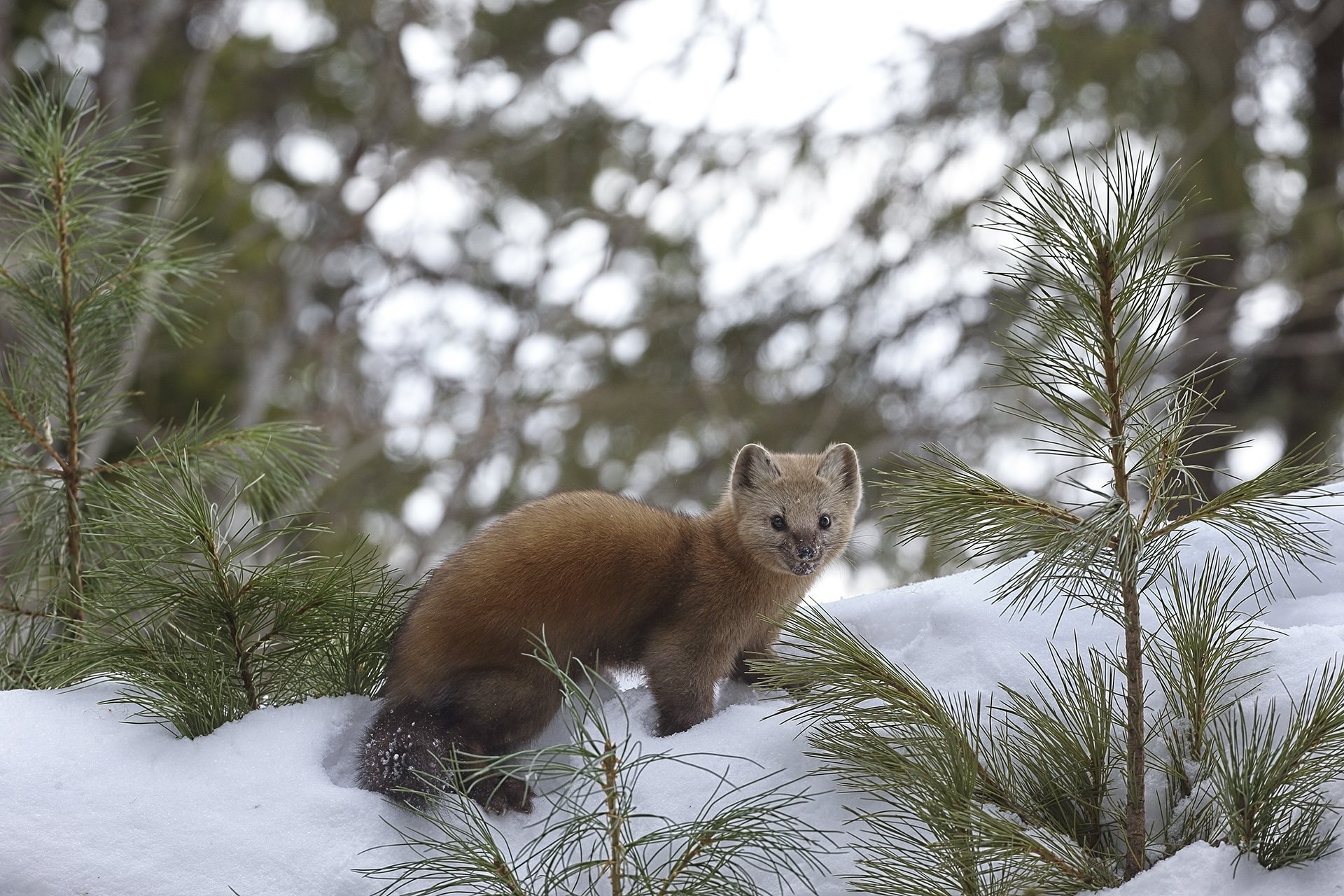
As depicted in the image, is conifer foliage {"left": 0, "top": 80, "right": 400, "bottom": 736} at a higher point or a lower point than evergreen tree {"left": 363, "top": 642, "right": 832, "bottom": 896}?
higher

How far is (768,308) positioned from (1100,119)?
376 cm

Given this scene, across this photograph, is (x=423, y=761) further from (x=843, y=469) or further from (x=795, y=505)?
(x=843, y=469)

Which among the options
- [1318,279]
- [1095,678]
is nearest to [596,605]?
[1095,678]

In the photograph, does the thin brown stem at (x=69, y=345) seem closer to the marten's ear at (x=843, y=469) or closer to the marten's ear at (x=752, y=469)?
the marten's ear at (x=752, y=469)

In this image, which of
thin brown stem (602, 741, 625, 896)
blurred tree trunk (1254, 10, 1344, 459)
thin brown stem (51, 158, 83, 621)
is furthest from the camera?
blurred tree trunk (1254, 10, 1344, 459)

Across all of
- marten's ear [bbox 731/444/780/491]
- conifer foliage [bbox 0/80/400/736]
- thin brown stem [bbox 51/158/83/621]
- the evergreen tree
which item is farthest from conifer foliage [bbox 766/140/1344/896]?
thin brown stem [bbox 51/158/83/621]

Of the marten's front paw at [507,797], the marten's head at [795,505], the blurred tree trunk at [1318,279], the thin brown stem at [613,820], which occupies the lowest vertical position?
the marten's front paw at [507,797]

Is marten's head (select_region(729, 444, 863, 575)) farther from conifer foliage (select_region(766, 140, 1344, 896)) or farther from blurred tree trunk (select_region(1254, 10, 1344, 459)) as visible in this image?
blurred tree trunk (select_region(1254, 10, 1344, 459))

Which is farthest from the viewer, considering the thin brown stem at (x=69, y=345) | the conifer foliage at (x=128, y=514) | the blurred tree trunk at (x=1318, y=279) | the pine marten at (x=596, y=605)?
the blurred tree trunk at (x=1318, y=279)

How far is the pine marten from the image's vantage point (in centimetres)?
289

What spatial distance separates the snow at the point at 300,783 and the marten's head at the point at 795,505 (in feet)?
3.22

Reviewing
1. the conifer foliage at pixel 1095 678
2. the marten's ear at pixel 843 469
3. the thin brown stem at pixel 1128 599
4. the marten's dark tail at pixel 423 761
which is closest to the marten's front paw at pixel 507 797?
the marten's dark tail at pixel 423 761

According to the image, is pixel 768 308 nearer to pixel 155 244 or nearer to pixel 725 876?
pixel 155 244

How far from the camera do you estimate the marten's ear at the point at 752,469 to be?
4.07m
